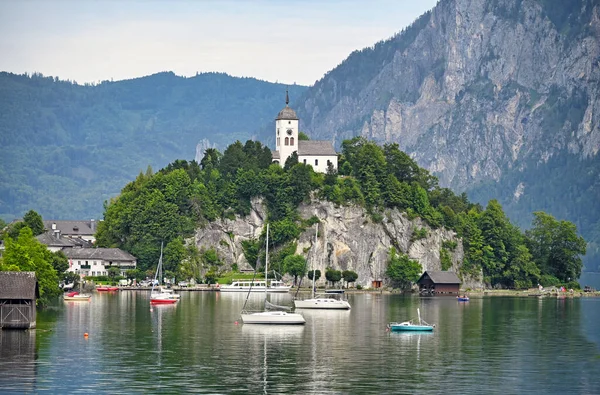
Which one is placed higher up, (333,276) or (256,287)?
(333,276)

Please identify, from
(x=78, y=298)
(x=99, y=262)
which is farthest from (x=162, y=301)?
(x=99, y=262)

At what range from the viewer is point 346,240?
188 meters

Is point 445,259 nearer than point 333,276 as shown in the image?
No

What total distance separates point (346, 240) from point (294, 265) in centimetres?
1373

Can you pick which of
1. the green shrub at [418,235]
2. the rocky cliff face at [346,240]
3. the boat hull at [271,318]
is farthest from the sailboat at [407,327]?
the green shrub at [418,235]

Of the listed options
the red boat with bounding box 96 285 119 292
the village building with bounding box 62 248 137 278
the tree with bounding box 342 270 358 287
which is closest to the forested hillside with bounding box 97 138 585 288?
the village building with bounding box 62 248 137 278

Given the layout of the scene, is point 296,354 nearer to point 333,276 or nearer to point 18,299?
point 18,299

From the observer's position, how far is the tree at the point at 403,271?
18412 centimetres

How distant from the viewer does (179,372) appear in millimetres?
74875

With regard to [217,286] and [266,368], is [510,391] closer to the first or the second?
[266,368]

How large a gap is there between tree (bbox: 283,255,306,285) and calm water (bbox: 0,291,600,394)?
48.5m

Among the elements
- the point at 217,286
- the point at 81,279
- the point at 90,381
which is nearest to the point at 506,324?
the point at 90,381

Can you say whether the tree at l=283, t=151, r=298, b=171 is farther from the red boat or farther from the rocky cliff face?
the red boat

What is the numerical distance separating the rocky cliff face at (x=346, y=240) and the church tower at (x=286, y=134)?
10277 millimetres
